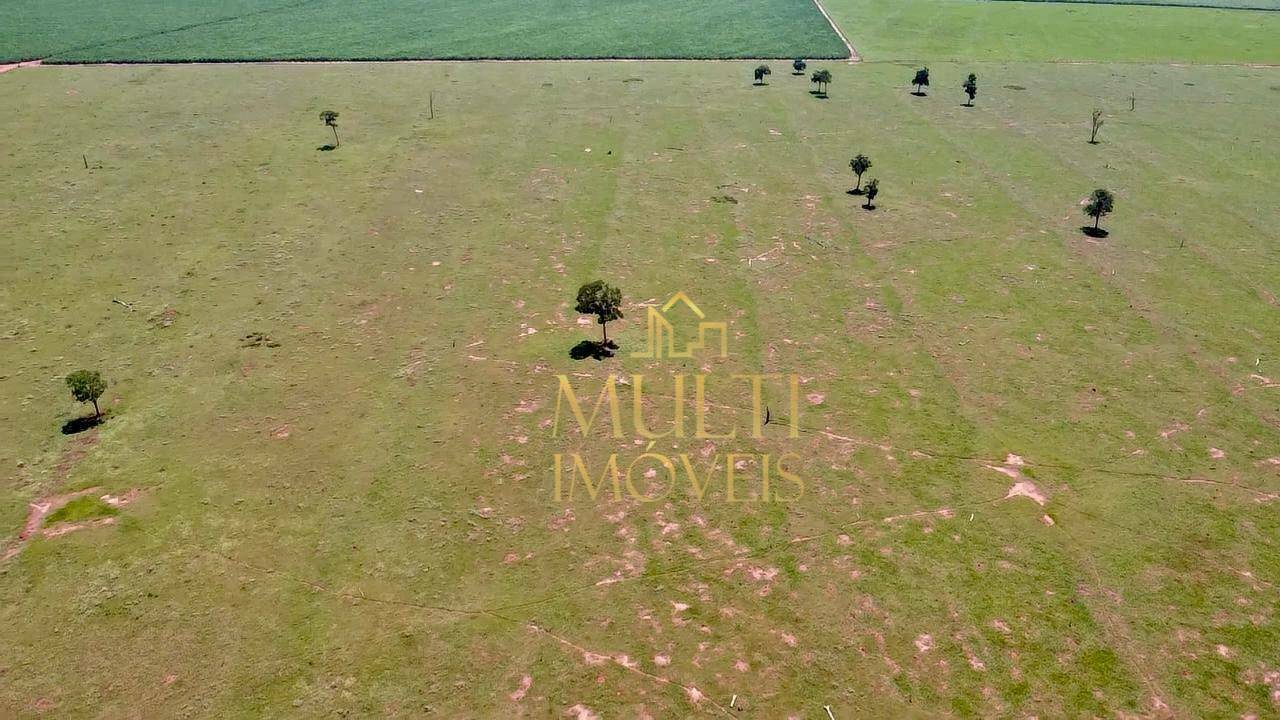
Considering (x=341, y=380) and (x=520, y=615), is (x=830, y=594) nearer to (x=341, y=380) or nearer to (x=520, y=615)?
(x=520, y=615)

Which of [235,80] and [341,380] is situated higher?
[235,80]

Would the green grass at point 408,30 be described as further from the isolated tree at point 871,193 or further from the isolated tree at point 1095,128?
the isolated tree at point 871,193

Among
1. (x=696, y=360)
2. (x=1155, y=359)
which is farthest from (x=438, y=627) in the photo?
(x=1155, y=359)

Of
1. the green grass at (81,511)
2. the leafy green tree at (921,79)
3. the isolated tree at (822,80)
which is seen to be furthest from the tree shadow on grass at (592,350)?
the leafy green tree at (921,79)

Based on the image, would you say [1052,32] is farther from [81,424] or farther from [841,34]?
[81,424]

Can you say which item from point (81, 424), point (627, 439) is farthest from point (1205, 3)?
point (81, 424)
